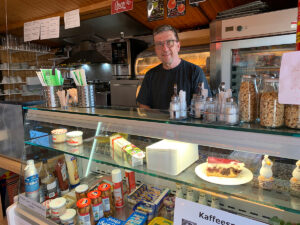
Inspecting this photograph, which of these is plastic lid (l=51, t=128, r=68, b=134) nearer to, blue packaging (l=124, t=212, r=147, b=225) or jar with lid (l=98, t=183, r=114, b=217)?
jar with lid (l=98, t=183, r=114, b=217)

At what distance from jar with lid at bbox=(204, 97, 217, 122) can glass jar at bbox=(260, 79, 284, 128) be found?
18 cm

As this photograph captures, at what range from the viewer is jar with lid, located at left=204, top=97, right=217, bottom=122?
94cm

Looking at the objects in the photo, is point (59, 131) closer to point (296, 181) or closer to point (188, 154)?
point (188, 154)

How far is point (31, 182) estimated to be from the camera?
56.2 inches

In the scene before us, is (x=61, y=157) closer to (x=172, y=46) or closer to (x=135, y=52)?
(x=172, y=46)

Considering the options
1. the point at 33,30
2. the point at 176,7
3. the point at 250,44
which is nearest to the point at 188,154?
the point at 176,7

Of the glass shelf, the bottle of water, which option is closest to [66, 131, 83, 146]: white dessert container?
the glass shelf

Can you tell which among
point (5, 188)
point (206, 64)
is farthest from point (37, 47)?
point (206, 64)

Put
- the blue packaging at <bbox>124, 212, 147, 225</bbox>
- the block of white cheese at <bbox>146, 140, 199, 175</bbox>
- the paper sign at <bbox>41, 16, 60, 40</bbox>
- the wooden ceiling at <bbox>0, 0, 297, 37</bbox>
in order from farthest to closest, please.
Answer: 1. the wooden ceiling at <bbox>0, 0, 297, 37</bbox>
2. the paper sign at <bbox>41, 16, 60, 40</bbox>
3. the blue packaging at <bbox>124, 212, 147, 225</bbox>
4. the block of white cheese at <bbox>146, 140, 199, 175</bbox>

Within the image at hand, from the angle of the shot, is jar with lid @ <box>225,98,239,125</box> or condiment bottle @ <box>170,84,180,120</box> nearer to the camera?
jar with lid @ <box>225,98,239,125</box>

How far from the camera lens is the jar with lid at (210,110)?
0.94 m

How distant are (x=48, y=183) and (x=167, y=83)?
1.35 m

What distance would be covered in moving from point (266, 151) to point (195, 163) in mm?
384

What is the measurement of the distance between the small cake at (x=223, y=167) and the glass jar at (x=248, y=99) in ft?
0.75
